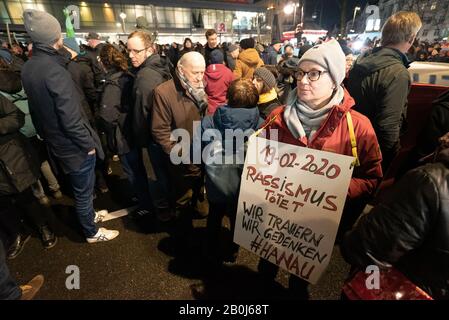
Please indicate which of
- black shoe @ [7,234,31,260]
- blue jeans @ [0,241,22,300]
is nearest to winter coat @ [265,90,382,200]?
blue jeans @ [0,241,22,300]

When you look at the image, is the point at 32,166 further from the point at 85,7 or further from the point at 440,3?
the point at 440,3

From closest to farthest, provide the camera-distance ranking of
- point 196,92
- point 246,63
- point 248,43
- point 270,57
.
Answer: point 196,92, point 246,63, point 248,43, point 270,57

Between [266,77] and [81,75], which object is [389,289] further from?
[81,75]

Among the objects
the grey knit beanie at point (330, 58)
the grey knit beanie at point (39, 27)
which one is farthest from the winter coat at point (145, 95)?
the grey knit beanie at point (330, 58)

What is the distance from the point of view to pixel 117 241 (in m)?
3.31

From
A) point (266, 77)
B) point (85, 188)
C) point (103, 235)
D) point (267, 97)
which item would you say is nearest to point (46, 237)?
point (103, 235)

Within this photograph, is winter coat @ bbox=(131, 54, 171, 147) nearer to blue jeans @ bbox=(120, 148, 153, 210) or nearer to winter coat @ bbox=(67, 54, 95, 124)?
blue jeans @ bbox=(120, 148, 153, 210)

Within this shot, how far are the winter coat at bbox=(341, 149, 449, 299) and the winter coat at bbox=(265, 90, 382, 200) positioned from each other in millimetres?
585

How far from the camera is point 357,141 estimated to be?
5.85 feet

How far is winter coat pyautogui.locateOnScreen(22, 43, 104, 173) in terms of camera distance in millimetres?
2348

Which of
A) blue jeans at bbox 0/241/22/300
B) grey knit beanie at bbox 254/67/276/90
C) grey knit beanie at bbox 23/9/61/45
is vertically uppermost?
grey knit beanie at bbox 23/9/61/45

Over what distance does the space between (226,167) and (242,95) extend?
639mm

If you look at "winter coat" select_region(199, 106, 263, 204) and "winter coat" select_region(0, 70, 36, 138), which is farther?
"winter coat" select_region(0, 70, 36, 138)

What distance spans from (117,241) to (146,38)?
2538 millimetres
